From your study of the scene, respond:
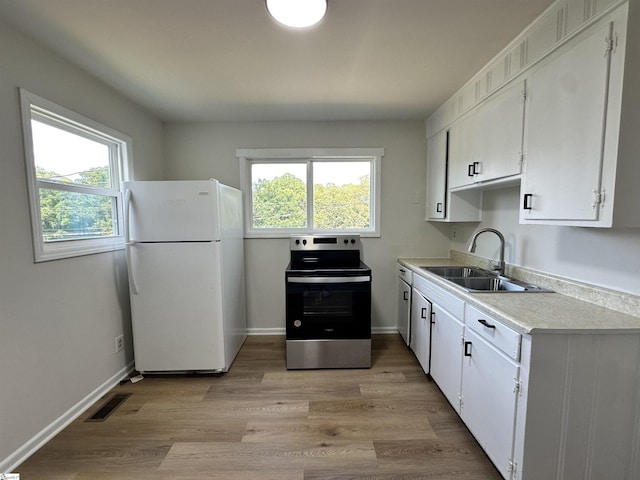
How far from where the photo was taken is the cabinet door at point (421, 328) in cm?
233

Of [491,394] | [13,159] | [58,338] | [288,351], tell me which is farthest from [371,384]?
[13,159]

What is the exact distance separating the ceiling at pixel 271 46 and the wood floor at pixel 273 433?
2.40 metres

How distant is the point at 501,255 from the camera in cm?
222

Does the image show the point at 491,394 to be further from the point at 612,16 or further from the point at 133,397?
the point at 133,397

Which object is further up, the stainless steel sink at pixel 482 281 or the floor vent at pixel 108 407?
the stainless steel sink at pixel 482 281

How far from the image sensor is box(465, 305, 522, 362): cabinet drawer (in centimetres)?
130

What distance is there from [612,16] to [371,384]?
251 cm

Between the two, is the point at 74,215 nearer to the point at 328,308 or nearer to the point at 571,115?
the point at 328,308

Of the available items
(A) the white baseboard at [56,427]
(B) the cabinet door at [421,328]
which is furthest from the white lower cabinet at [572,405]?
(A) the white baseboard at [56,427]

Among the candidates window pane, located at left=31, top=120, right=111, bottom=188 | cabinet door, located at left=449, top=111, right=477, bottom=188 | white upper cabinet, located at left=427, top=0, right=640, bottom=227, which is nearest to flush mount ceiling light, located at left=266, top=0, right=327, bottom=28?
white upper cabinet, located at left=427, top=0, right=640, bottom=227

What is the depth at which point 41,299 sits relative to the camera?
1.71 m

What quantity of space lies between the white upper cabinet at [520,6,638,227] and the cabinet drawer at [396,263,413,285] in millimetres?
1286

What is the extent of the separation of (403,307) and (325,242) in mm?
1077

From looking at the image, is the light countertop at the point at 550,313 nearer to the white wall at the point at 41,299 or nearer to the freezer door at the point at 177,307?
the freezer door at the point at 177,307
